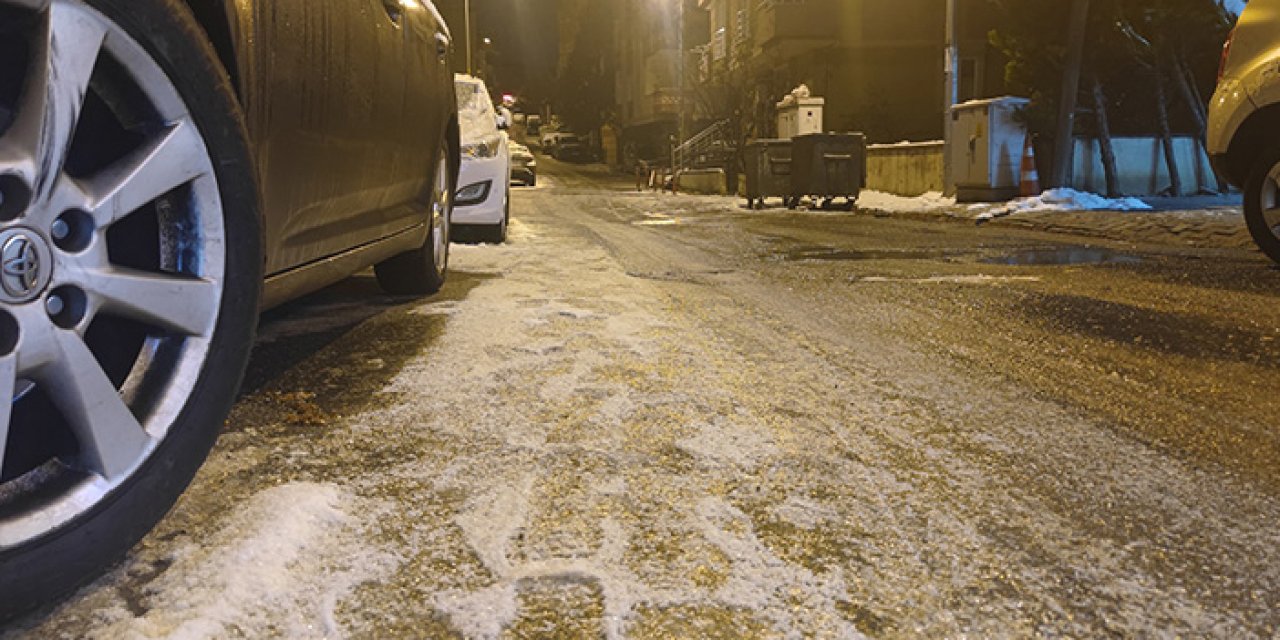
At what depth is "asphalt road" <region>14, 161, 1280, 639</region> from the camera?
6.33 ft

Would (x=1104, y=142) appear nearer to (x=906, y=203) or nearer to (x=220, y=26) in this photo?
(x=906, y=203)

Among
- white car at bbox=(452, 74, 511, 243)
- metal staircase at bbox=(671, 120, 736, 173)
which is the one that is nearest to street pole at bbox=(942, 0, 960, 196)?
white car at bbox=(452, 74, 511, 243)

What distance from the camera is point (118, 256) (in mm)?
2055

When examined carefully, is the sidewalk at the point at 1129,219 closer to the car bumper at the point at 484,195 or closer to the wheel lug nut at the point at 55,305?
the car bumper at the point at 484,195

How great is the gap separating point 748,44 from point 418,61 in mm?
32423

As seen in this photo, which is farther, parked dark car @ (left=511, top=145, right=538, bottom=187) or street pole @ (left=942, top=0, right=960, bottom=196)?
parked dark car @ (left=511, top=145, right=538, bottom=187)

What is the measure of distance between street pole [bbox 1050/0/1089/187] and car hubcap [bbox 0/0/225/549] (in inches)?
662

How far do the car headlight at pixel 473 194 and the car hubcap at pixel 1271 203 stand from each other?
6.28 m

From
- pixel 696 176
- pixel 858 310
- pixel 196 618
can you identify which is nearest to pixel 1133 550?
pixel 196 618

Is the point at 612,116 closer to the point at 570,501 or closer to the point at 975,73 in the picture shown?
the point at 975,73

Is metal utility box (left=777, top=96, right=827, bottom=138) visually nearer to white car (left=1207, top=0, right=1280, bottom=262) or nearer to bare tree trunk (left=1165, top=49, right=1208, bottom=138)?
bare tree trunk (left=1165, top=49, right=1208, bottom=138)

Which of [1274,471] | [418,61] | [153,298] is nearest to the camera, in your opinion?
[153,298]

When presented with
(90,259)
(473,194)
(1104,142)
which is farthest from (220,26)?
(1104,142)

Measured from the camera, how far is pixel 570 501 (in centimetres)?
247
